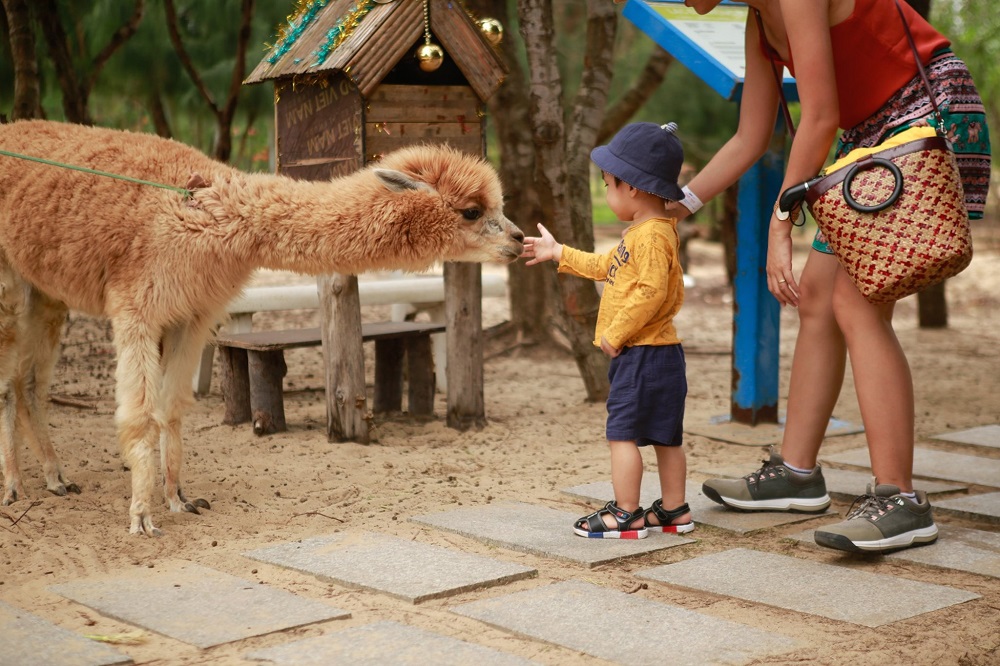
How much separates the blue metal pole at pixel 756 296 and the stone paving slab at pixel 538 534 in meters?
2.31

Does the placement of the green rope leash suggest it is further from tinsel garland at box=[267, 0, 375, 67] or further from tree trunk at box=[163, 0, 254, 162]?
tree trunk at box=[163, 0, 254, 162]

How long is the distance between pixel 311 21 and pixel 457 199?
258cm

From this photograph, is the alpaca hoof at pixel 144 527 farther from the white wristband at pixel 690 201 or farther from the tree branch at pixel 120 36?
the tree branch at pixel 120 36

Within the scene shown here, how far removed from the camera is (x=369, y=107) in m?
6.07

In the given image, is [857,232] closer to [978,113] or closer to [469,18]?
[978,113]

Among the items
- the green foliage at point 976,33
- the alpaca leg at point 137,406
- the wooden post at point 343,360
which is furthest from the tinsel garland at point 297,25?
the green foliage at point 976,33

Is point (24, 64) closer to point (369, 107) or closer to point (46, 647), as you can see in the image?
point (369, 107)

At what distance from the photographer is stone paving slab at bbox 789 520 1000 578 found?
4008 mm

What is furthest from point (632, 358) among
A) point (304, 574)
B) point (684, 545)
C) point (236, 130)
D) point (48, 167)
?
point (236, 130)

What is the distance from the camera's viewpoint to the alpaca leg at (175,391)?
4.74 metres

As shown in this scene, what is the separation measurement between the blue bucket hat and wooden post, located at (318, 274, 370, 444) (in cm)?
237

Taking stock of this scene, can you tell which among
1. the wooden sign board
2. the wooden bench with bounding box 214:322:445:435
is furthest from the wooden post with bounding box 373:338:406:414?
the wooden sign board

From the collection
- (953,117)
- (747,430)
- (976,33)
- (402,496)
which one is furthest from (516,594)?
(976,33)

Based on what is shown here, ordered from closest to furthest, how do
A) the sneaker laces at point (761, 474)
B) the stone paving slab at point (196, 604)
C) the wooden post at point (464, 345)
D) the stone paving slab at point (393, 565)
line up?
the stone paving slab at point (196, 604)
the stone paving slab at point (393, 565)
the sneaker laces at point (761, 474)
the wooden post at point (464, 345)
